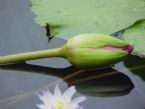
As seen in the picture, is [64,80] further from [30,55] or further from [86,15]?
[86,15]

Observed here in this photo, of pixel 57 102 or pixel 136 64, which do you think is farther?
pixel 136 64

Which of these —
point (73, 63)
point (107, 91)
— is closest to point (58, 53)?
point (73, 63)

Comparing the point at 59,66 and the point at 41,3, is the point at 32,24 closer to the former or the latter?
the point at 41,3

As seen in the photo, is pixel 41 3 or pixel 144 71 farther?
pixel 41 3

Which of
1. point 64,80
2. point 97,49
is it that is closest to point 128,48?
point 97,49

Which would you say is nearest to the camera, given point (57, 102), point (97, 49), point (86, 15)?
point (57, 102)

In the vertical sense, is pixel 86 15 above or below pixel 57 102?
above

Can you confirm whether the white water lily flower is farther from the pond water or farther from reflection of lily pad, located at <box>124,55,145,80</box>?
reflection of lily pad, located at <box>124,55,145,80</box>
